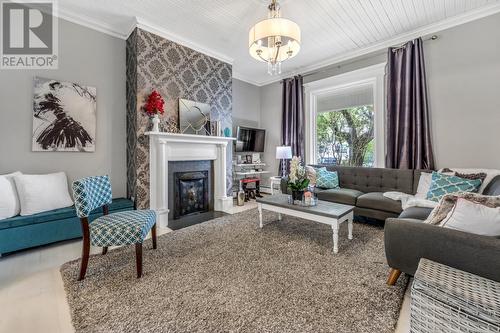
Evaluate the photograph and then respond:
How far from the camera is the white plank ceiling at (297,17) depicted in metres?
2.81

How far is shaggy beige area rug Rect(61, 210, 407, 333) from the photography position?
1406mm

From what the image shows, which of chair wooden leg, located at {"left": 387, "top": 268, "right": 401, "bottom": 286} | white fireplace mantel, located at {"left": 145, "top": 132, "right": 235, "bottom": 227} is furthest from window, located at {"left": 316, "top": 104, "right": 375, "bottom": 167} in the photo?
chair wooden leg, located at {"left": 387, "top": 268, "right": 401, "bottom": 286}

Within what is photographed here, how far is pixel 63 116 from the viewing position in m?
2.97

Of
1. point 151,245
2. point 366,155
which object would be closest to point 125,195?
point 151,245

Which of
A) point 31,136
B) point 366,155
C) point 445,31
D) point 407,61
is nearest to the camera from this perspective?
point 31,136

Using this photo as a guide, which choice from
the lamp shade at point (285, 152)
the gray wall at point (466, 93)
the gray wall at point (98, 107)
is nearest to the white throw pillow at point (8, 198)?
the gray wall at point (98, 107)

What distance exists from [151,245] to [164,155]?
1379 mm

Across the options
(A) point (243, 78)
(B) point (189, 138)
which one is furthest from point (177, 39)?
(A) point (243, 78)

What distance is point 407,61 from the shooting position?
3.50 meters

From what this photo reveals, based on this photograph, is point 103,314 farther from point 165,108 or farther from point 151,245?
point 165,108

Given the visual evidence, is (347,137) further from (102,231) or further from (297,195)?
(102,231)

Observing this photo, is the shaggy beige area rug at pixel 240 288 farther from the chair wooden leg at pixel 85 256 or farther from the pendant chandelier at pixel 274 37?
the pendant chandelier at pixel 274 37

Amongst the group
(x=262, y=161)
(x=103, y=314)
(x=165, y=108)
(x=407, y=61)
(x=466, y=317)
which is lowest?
(x=103, y=314)

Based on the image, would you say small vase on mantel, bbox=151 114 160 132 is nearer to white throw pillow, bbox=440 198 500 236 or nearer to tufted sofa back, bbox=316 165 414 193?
tufted sofa back, bbox=316 165 414 193
